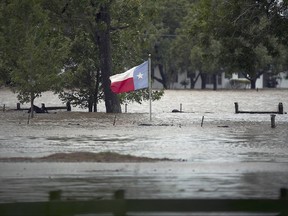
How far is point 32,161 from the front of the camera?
18.0m

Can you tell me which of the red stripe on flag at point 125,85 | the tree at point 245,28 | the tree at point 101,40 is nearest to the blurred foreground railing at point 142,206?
the red stripe on flag at point 125,85

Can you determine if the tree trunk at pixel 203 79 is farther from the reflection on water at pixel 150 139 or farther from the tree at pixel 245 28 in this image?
the reflection on water at pixel 150 139

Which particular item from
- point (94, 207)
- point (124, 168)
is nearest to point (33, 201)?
point (94, 207)

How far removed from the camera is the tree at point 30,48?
131 feet

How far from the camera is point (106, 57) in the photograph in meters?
44.7

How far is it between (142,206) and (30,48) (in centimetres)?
2913

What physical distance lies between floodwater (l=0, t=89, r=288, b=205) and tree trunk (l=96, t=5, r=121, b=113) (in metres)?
11.1

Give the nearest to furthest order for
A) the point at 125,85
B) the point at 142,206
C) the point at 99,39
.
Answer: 1. the point at 142,206
2. the point at 125,85
3. the point at 99,39

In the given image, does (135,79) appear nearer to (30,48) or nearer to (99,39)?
(30,48)

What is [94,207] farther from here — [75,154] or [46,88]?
[46,88]

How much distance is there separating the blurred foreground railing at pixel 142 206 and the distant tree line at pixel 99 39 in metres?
24.7

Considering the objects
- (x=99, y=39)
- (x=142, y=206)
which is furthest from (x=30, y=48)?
(x=142, y=206)

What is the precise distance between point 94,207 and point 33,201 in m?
1.09

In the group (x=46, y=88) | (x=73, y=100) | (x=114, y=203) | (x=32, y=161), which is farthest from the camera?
(x=73, y=100)
